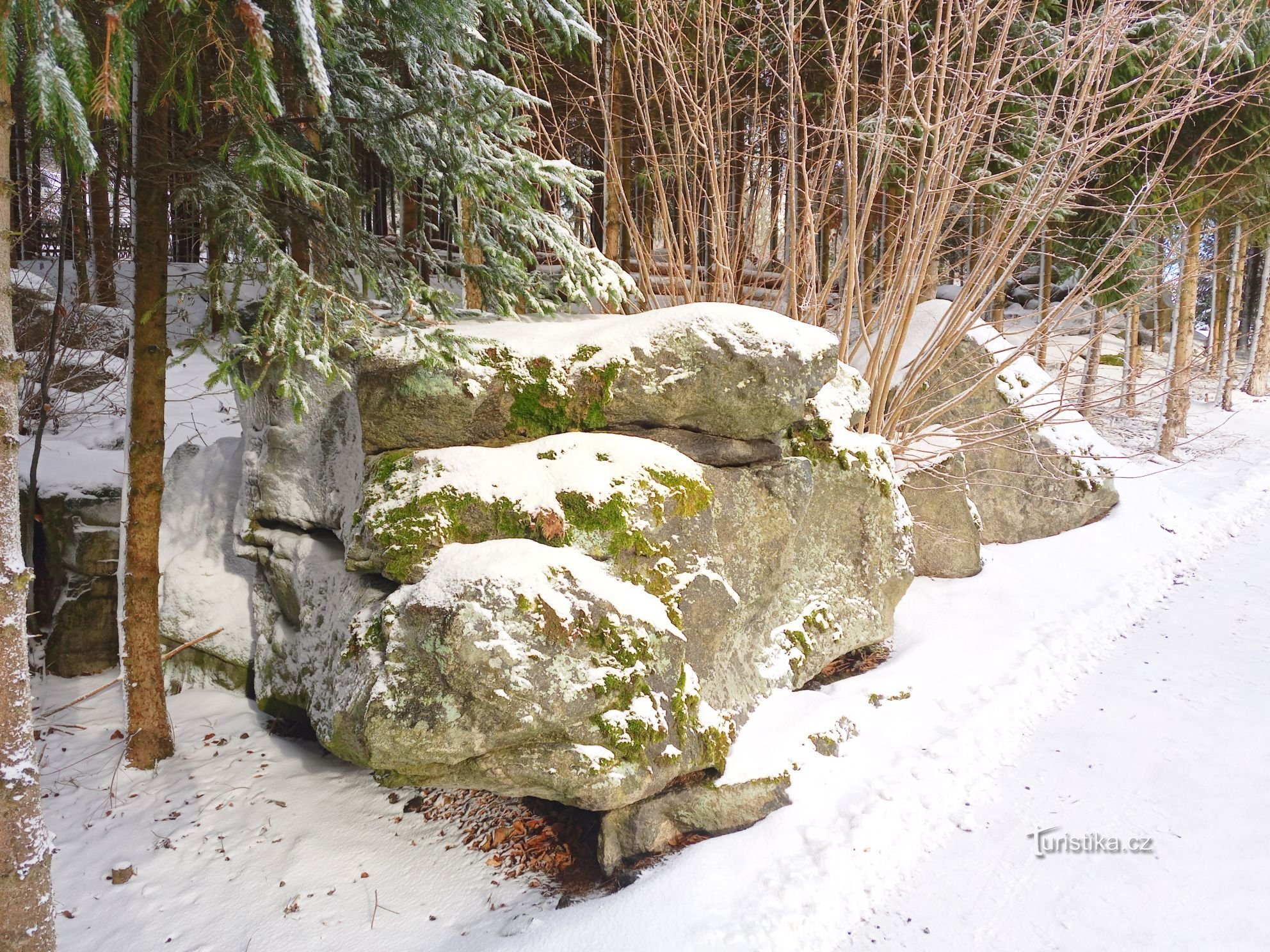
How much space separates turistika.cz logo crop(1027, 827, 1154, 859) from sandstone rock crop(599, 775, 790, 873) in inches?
50.1

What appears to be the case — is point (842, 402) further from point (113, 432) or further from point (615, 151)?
point (113, 432)

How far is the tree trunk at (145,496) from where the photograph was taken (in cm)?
438

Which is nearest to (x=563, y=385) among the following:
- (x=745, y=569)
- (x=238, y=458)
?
(x=745, y=569)

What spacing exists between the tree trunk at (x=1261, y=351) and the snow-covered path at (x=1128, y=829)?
14576mm

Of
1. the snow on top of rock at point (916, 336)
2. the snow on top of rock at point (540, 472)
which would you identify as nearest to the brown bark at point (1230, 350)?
the snow on top of rock at point (916, 336)

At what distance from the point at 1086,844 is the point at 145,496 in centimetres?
574

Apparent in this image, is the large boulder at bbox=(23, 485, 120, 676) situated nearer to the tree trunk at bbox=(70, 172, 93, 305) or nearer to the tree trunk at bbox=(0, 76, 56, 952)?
the tree trunk at bbox=(70, 172, 93, 305)

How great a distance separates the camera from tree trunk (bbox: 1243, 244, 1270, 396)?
617 inches

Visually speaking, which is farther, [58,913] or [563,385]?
[563,385]

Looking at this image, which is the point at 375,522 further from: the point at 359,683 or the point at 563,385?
the point at 563,385

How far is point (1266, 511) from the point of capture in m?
9.02

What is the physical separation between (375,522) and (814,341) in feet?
9.57

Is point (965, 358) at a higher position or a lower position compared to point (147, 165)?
lower

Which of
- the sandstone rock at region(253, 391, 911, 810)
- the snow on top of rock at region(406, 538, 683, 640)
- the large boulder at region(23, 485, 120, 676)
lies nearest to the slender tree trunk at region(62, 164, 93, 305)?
the large boulder at region(23, 485, 120, 676)
